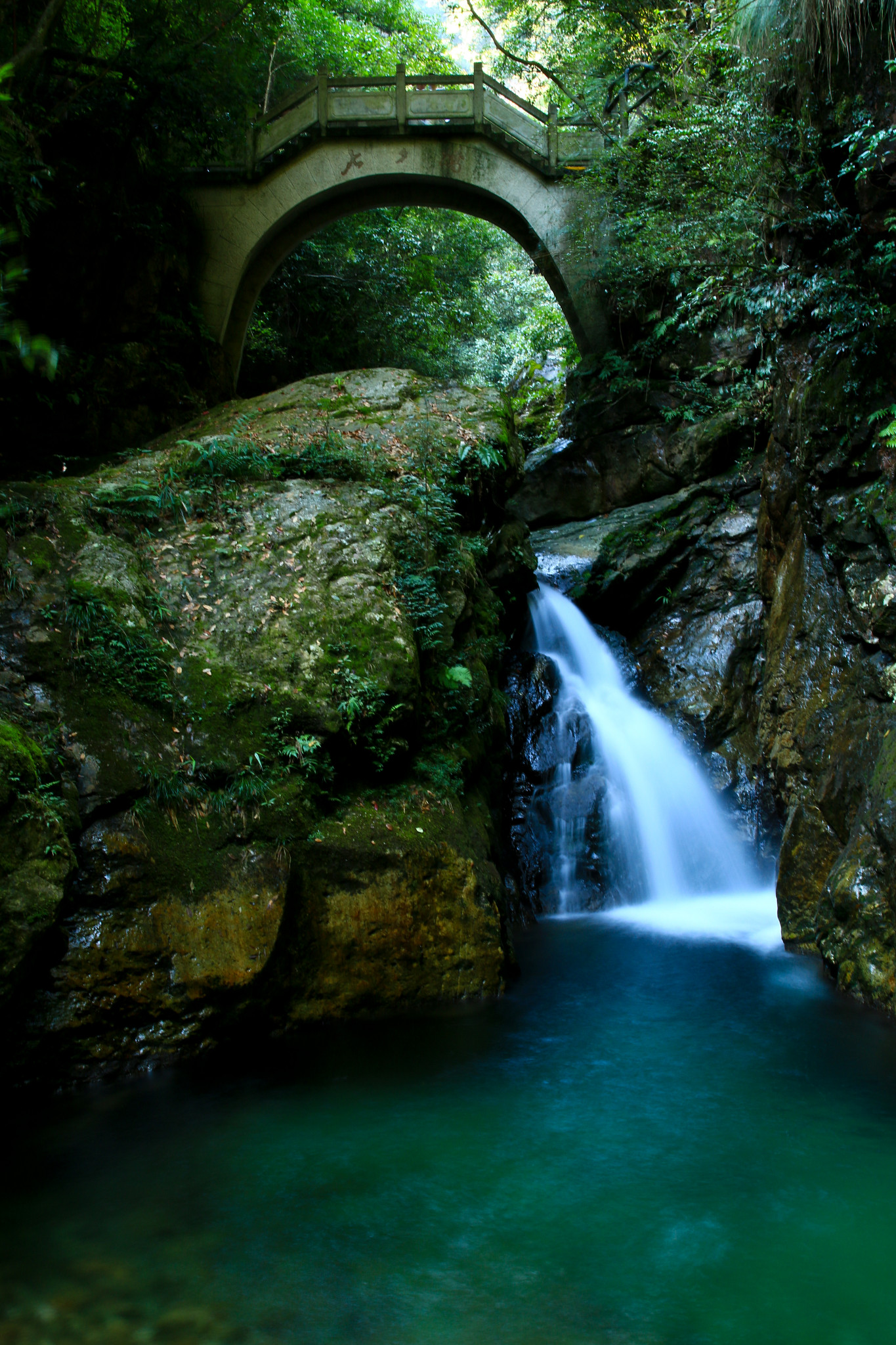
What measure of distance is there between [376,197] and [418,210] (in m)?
5.35

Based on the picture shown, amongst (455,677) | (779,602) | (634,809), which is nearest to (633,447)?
(779,602)

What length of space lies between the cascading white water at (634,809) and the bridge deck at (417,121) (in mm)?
11418

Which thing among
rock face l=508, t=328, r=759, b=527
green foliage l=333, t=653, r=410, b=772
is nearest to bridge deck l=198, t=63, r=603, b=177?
rock face l=508, t=328, r=759, b=527

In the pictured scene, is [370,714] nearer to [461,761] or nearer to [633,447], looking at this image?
[461,761]

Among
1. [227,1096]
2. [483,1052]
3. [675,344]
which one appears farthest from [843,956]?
[675,344]

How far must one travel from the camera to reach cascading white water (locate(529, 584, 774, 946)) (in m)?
9.40

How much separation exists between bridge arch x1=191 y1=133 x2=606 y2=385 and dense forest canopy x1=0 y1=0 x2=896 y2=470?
770 mm

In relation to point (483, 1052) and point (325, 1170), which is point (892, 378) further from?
point (325, 1170)

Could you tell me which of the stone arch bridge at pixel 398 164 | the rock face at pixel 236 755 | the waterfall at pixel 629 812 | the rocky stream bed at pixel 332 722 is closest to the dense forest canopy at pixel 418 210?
the stone arch bridge at pixel 398 164

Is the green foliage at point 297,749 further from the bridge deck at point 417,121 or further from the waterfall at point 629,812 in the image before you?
the bridge deck at point 417,121

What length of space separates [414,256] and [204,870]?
18.4 m

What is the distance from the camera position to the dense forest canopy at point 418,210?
8.12 m

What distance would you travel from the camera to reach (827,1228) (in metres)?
3.78

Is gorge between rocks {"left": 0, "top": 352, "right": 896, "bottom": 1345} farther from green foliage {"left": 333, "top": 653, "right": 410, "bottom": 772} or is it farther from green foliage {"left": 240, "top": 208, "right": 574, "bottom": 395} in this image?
green foliage {"left": 240, "top": 208, "right": 574, "bottom": 395}
